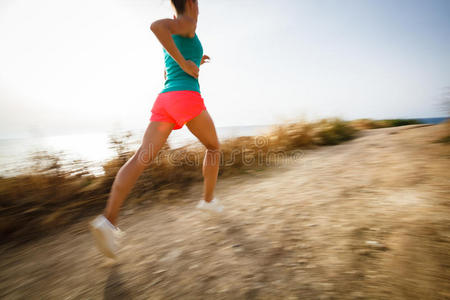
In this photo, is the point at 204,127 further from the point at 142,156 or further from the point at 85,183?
the point at 85,183

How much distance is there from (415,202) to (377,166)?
105 cm

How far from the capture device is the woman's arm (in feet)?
4.27

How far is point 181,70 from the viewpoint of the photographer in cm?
145

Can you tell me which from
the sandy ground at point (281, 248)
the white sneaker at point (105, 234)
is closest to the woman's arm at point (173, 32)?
the white sneaker at point (105, 234)

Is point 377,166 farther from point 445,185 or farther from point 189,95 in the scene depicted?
point 189,95

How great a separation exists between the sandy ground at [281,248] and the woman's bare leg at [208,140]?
14.7 inches

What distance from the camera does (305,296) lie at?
99 centimetres

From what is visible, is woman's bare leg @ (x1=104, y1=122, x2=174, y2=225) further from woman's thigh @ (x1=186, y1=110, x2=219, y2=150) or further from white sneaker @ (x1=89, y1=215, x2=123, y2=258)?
woman's thigh @ (x1=186, y1=110, x2=219, y2=150)

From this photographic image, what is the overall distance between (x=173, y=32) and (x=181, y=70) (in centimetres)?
23

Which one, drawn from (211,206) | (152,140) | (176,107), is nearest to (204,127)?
(176,107)

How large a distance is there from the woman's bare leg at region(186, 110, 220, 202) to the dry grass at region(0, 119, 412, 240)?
1074 mm

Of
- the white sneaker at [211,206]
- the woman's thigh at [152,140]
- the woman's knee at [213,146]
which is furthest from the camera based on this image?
the white sneaker at [211,206]

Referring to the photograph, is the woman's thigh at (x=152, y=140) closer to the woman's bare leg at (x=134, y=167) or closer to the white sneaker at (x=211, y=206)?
the woman's bare leg at (x=134, y=167)

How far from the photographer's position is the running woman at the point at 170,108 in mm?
1309
